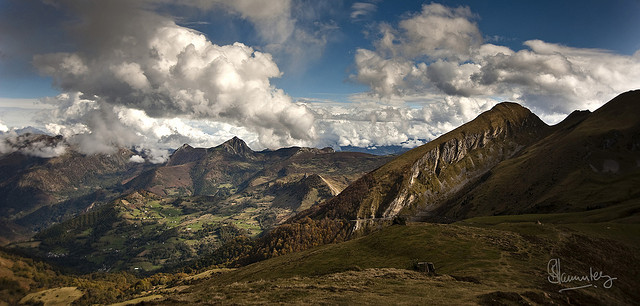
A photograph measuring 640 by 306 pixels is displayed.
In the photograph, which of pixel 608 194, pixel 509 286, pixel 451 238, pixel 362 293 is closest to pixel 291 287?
pixel 362 293

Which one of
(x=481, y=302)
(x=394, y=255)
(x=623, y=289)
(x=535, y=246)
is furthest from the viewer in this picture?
(x=394, y=255)

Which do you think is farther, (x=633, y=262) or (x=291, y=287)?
(x=633, y=262)

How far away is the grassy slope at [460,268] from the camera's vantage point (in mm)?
46625

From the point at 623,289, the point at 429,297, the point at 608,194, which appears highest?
the point at 608,194

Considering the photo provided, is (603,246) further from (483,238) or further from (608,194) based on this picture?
(608,194)

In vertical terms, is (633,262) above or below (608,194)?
below

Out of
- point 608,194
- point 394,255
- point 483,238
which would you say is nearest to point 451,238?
point 483,238

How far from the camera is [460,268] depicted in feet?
215

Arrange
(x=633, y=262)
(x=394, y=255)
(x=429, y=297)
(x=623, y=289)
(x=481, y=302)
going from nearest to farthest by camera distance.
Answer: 1. (x=481, y=302)
2. (x=429, y=297)
3. (x=623, y=289)
4. (x=633, y=262)
5. (x=394, y=255)

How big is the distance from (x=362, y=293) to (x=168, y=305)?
93.8 ft

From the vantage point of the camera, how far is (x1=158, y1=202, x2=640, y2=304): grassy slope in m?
46.6

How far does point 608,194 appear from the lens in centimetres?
19888

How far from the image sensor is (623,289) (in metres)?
57.8

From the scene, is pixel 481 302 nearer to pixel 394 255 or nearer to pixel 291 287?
pixel 291 287
